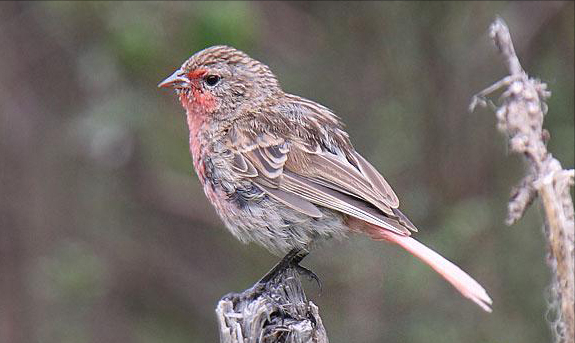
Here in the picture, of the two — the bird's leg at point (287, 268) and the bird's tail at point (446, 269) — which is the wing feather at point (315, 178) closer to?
the bird's tail at point (446, 269)

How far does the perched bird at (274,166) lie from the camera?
584 cm

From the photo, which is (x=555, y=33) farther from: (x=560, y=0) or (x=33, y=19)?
(x=33, y=19)

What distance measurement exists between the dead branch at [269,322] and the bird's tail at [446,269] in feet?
2.19

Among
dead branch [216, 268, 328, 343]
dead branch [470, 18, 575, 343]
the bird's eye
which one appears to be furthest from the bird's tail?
the bird's eye

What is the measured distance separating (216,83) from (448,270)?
2.23 meters

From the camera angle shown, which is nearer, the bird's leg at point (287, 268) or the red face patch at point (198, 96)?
the bird's leg at point (287, 268)

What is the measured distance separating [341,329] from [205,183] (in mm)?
2581

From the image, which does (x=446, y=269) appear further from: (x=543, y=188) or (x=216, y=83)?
(x=216, y=83)

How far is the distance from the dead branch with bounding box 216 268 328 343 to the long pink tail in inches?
26.3

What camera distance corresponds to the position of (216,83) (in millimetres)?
6660

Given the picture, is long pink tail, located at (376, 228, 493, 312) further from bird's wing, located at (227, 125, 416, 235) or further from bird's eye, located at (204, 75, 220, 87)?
bird's eye, located at (204, 75, 220, 87)

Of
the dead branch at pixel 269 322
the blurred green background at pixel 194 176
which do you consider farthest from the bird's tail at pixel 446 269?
the blurred green background at pixel 194 176

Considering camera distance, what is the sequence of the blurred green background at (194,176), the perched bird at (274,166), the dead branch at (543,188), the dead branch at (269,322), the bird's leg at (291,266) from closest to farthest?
the dead branch at (543,188)
the dead branch at (269,322)
the perched bird at (274,166)
the bird's leg at (291,266)
the blurred green background at (194,176)

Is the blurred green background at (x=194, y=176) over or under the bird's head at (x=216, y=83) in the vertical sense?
over
